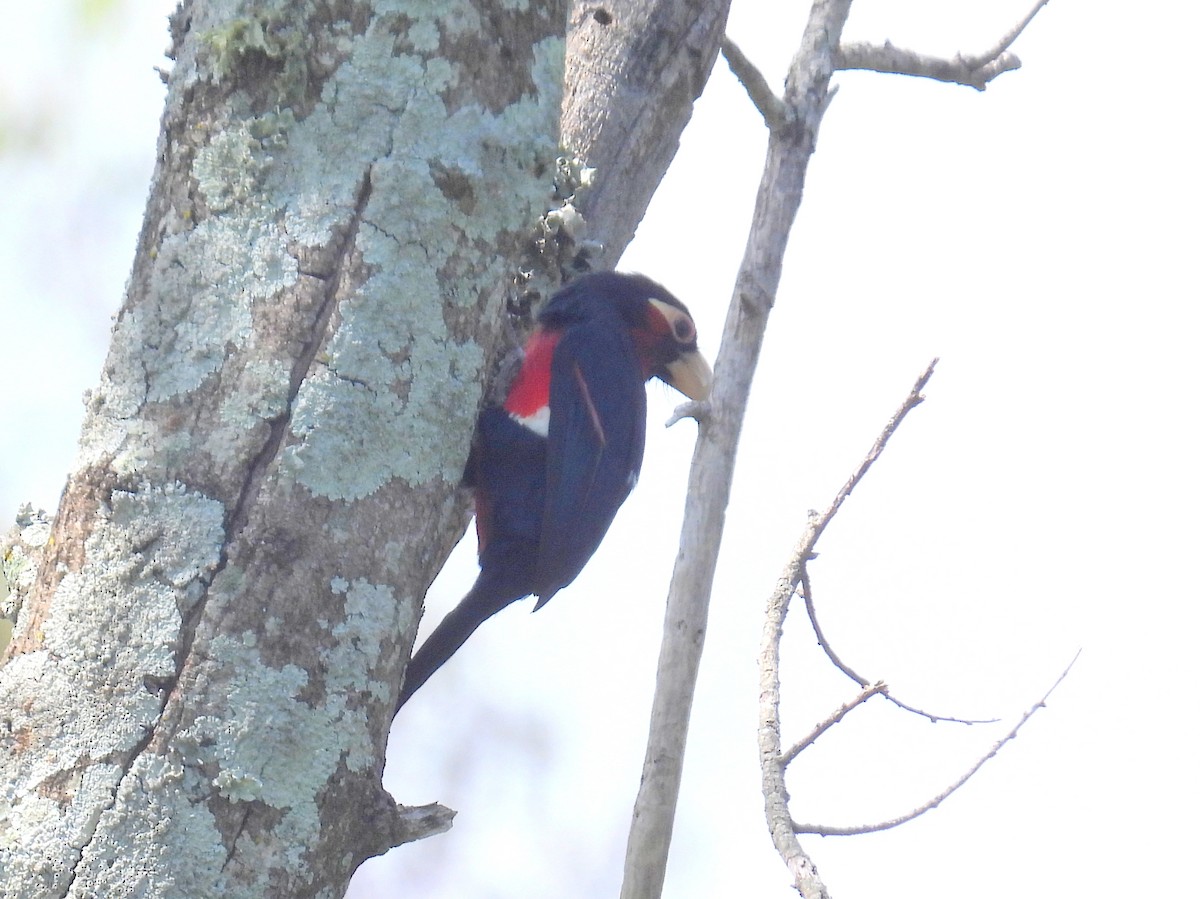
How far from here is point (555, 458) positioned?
2.61 metres

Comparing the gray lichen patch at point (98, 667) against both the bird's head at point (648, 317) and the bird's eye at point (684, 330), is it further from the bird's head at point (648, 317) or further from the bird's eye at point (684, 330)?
the bird's eye at point (684, 330)

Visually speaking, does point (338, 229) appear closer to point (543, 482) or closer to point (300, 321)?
point (300, 321)

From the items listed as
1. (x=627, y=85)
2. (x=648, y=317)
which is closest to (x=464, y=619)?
(x=648, y=317)

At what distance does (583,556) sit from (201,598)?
1240mm

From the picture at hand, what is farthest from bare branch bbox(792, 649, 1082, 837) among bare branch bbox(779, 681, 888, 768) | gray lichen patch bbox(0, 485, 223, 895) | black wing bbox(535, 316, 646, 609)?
gray lichen patch bbox(0, 485, 223, 895)

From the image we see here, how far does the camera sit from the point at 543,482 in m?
2.63

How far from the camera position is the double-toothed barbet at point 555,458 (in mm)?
2531

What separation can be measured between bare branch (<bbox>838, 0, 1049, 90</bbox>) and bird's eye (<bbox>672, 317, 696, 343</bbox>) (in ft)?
2.79

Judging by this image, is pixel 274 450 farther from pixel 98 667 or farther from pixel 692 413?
pixel 692 413

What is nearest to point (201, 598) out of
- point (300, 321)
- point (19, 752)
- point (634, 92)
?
point (19, 752)

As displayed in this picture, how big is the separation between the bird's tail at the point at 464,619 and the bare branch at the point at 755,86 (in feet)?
3.95

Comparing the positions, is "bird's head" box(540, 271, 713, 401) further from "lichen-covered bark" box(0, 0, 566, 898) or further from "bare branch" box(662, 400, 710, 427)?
"lichen-covered bark" box(0, 0, 566, 898)

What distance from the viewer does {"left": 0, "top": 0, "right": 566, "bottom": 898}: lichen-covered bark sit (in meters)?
1.45

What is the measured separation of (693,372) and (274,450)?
177cm
